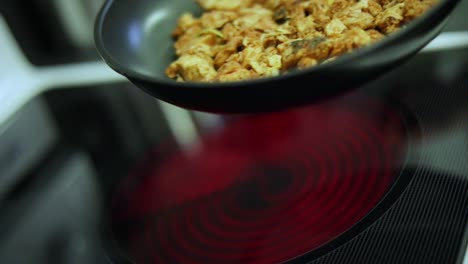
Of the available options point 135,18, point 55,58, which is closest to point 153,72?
Answer: point 135,18

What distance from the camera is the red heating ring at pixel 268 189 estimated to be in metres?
0.70

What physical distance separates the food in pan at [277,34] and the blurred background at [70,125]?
0.23 m

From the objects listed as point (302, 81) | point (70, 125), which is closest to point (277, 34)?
point (302, 81)

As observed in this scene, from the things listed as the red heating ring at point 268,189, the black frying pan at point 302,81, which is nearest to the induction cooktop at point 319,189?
the red heating ring at point 268,189

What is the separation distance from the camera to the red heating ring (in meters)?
0.70

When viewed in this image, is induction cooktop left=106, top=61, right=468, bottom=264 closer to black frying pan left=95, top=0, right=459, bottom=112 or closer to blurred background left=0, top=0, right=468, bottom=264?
blurred background left=0, top=0, right=468, bottom=264

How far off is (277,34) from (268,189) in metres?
0.25

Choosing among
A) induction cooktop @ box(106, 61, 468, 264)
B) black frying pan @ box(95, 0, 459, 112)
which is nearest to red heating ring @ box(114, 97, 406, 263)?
induction cooktop @ box(106, 61, 468, 264)

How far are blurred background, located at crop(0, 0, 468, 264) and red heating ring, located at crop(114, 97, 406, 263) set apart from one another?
0.06 m

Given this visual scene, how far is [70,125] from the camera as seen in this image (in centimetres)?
109

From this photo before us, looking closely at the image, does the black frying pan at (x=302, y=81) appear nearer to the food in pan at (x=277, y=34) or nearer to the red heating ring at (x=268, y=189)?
the food in pan at (x=277, y=34)

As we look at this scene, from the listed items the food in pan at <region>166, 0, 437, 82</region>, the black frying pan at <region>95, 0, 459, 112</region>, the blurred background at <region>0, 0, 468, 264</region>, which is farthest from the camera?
the blurred background at <region>0, 0, 468, 264</region>

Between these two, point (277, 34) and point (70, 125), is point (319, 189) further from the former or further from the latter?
point (70, 125)

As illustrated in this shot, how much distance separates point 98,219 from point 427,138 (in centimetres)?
55
